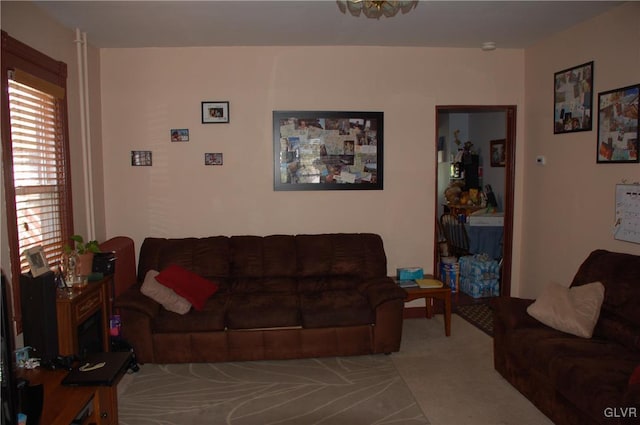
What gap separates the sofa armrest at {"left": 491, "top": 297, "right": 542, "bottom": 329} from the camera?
10.2ft

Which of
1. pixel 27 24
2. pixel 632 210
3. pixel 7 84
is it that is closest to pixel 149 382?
pixel 7 84

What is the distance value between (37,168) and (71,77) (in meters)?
0.96

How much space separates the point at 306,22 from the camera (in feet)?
12.0

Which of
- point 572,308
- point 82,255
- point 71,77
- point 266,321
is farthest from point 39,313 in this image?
point 572,308

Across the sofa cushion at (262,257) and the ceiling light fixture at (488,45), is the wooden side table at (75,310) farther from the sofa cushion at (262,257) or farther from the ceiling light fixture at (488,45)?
the ceiling light fixture at (488,45)

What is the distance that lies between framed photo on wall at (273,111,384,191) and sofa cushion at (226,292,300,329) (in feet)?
4.20

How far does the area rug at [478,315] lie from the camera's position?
170 inches

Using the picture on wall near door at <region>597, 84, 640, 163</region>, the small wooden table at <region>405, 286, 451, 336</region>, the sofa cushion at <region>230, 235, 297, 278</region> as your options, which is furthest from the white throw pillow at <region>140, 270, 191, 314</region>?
the picture on wall near door at <region>597, 84, 640, 163</region>

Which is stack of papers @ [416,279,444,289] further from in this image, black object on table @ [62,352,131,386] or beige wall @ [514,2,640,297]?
black object on table @ [62,352,131,386]

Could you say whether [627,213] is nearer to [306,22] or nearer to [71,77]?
[306,22]

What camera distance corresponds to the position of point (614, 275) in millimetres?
3008

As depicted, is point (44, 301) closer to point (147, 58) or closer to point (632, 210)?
point (147, 58)

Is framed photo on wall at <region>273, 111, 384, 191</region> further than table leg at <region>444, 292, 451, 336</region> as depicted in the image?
Yes

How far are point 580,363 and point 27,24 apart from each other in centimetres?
403
